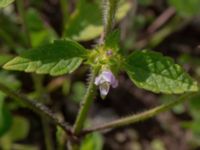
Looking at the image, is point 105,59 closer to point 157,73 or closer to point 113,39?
point 113,39

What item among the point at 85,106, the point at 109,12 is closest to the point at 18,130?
the point at 85,106

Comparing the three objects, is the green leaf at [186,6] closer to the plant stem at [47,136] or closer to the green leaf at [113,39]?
the plant stem at [47,136]

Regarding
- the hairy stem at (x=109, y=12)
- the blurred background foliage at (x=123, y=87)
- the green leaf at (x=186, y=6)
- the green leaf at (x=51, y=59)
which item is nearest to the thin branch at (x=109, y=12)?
the hairy stem at (x=109, y=12)

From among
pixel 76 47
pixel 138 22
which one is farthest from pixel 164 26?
pixel 76 47

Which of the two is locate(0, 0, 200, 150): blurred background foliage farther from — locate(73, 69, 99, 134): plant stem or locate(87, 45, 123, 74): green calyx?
locate(87, 45, 123, 74): green calyx

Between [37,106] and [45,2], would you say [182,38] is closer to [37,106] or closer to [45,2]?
[45,2]
